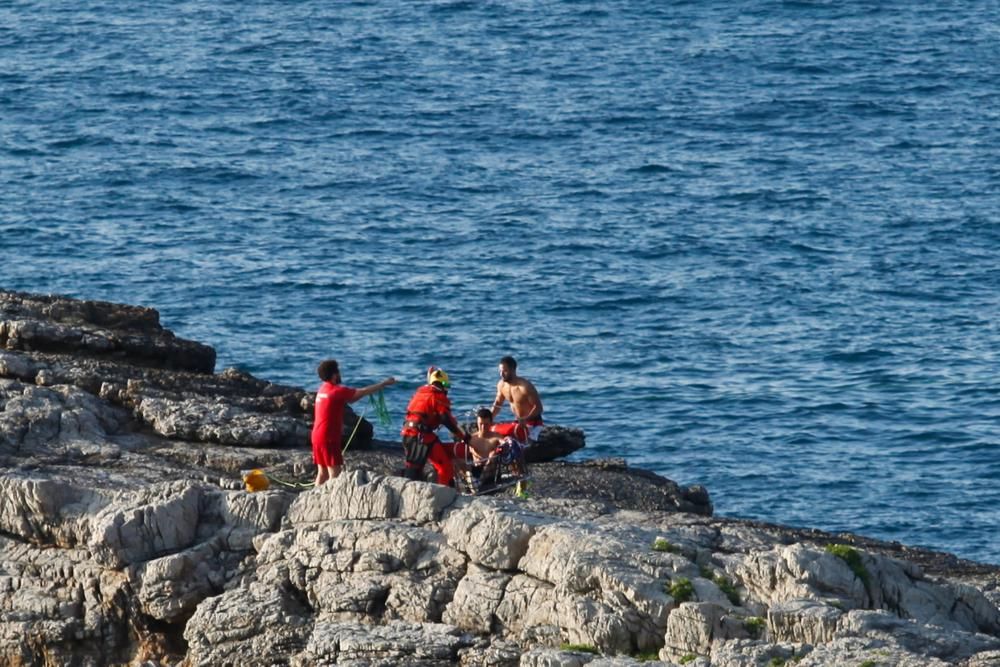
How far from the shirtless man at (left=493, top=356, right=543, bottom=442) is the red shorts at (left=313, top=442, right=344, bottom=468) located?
4.13m

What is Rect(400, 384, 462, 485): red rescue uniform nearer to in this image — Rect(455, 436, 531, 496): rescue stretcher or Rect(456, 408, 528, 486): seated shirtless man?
Rect(455, 436, 531, 496): rescue stretcher

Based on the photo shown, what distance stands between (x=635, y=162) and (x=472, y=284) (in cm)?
1946

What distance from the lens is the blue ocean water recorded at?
2251 inches

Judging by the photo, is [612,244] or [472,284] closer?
[472,284]

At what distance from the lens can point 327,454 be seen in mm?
31250

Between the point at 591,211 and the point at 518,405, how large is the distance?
148 ft

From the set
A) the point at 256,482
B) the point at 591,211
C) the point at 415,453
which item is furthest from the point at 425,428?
the point at 591,211

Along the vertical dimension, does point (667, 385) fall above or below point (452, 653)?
below

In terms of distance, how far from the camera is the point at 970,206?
7962cm

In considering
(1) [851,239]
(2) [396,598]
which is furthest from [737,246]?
(2) [396,598]

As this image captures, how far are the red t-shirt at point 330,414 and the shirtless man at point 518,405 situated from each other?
Result: 4.17 metres

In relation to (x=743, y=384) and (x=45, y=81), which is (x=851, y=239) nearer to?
(x=743, y=384)

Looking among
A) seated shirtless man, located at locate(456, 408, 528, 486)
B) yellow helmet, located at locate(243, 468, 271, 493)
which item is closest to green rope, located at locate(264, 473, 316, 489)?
yellow helmet, located at locate(243, 468, 271, 493)

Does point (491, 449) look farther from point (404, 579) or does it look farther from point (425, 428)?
point (404, 579)
